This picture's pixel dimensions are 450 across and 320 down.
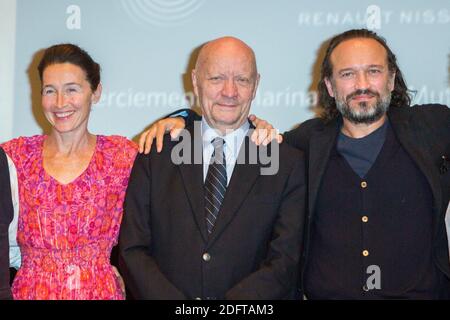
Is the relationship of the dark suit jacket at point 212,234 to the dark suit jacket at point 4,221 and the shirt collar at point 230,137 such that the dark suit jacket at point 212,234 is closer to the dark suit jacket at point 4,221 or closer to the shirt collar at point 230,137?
the shirt collar at point 230,137

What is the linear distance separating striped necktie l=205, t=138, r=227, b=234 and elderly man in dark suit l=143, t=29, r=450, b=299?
0.26m

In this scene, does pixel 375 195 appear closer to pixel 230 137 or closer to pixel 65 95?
pixel 230 137

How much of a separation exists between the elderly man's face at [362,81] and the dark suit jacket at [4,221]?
1.60 meters

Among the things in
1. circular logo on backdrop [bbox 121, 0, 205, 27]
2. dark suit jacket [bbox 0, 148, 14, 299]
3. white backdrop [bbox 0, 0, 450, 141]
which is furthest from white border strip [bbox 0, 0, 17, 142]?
dark suit jacket [bbox 0, 148, 14, 299]

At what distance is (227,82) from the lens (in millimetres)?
2861

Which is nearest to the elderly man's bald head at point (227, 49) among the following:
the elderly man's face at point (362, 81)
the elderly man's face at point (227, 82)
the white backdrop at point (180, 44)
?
the elderly man's face at point (227, 82)

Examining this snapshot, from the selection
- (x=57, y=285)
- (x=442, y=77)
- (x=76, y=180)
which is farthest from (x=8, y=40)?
(x=442, y=77)

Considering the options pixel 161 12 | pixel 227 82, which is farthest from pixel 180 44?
pixel 227 82

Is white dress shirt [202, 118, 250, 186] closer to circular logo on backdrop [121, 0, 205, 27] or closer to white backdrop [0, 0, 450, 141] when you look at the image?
white backdrop [0, 0, 450, 141]

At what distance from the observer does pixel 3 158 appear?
268 cm

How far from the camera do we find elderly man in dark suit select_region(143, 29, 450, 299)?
2850mm

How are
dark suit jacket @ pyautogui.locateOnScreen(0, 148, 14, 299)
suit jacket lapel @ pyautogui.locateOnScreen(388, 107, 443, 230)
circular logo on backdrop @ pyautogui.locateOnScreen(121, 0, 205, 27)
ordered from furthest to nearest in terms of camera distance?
circular logo on backdrop @ pyautogui.locateOnScreen(121, 0, 205, 27)
suit jacket lapel @ pyautogui.locateOnScreen(388, 107, 443, 230)
dark suit jacket @ pyautogui.locateOnScreen(0, 148, 14, 299)

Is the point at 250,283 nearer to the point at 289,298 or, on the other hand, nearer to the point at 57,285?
the point at 289,298

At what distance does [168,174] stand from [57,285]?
730 millimetres
